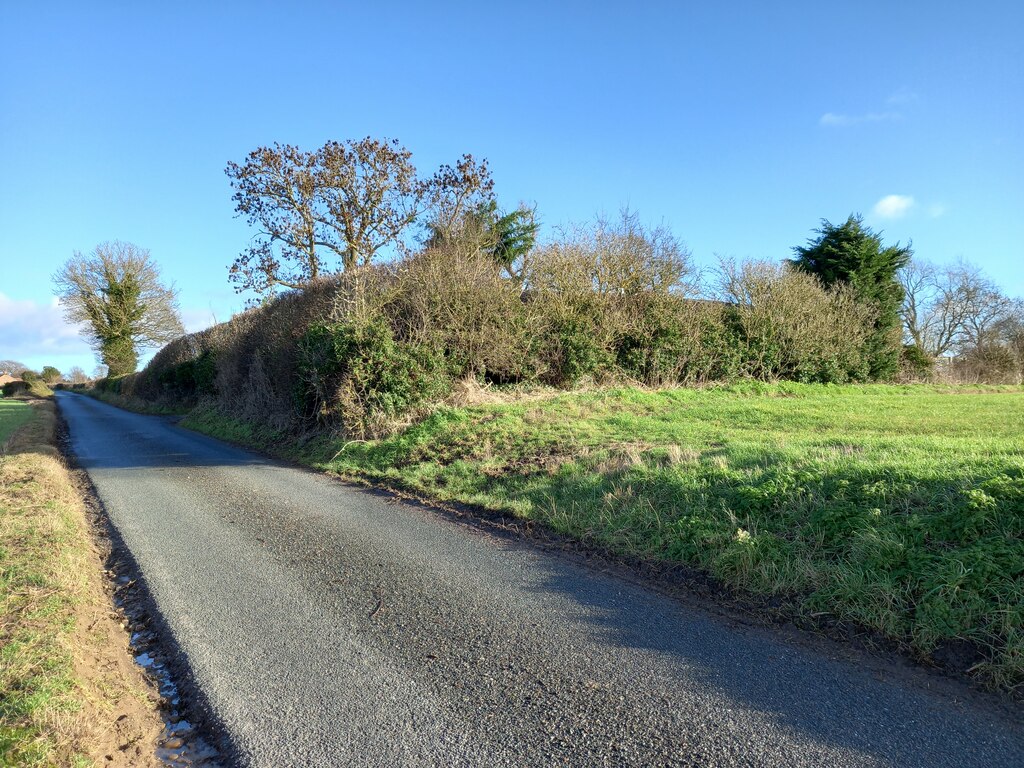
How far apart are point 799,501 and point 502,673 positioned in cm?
337

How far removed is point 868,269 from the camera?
86.2ft

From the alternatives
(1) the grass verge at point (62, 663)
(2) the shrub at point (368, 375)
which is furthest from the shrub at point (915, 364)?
(1) the grass verge at point (62, 663)

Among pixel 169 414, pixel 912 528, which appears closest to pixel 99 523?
pixel 912 528

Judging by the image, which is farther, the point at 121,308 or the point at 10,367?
the point at 10,367

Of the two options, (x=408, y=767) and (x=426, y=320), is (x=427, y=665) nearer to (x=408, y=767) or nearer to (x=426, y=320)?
(x=408, y=767)

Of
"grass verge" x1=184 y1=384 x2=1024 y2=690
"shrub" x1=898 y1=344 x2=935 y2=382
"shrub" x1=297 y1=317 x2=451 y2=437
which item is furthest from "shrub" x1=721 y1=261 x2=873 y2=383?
"shrub" x1=297 y1=317 x2=451 y2=437

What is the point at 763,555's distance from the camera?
4938 millimetres

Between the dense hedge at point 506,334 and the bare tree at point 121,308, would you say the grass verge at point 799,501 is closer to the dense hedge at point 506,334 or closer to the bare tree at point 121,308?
the dense hedge at point 506,334

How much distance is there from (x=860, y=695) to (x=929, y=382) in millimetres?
29069

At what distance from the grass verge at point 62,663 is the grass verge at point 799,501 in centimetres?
413

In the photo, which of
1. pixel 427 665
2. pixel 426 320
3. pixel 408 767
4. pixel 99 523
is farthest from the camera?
pixel 426 320

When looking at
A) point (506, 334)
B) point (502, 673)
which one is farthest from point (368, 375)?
point (502, 673)

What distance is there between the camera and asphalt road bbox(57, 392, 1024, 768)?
2.91m

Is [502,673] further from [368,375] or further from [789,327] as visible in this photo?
[789,327]
